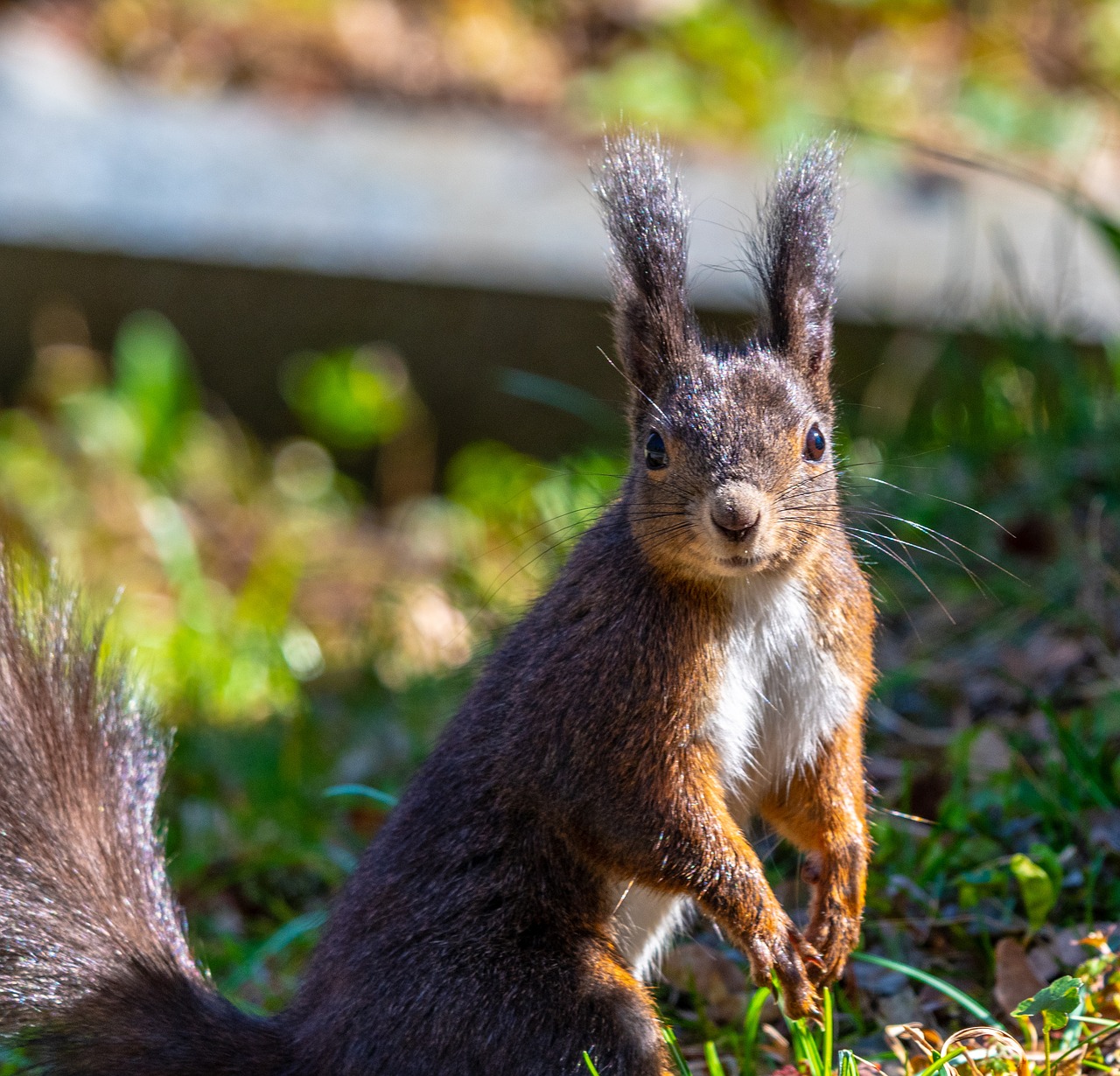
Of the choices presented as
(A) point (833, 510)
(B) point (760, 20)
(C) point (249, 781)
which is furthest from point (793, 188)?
(B) point (760, 20)

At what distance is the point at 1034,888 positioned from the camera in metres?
2.59

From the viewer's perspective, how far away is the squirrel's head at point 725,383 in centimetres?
217

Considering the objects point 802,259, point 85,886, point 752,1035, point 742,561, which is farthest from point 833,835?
point 85,886

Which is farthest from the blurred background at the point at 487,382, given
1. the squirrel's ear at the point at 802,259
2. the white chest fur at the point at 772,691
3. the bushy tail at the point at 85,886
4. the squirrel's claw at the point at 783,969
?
the squirrel's ear at the point at 802,259

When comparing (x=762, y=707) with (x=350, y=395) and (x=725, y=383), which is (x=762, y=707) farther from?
(x=350, y=395)

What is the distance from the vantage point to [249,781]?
398 cm

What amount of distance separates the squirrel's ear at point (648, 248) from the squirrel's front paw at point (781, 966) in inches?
33.2

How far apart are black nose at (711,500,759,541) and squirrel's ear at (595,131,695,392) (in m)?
0.31

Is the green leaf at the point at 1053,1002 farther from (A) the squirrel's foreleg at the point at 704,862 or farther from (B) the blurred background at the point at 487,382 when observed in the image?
(B) the blurred background at the point at 487,382

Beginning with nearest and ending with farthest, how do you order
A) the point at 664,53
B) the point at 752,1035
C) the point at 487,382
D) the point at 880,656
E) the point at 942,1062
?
1. the point at 942,1062
2. the point at 752,1035
3. the point at 880,656
4. the point at 487,382
5. the point at 664,53

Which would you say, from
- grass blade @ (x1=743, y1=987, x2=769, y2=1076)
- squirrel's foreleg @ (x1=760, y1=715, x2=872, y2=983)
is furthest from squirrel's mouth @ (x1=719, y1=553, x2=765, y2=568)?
grass blade @ (x1=743, y1=987, x2=769, y2=1076)

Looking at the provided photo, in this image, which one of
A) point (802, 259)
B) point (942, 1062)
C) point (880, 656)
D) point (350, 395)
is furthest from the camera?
point (350, 395)

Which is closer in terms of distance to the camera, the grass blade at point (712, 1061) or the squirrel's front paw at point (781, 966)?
the squirrel's front paw at point (781, 966)

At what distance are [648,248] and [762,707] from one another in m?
0.73
